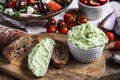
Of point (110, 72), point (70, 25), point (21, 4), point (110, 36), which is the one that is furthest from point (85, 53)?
point (21, 4)

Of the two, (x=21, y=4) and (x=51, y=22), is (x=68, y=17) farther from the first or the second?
(x=21, y=4)

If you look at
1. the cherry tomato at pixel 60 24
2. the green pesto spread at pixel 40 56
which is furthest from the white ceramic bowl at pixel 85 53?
the cherry tomato at pixel 60 24

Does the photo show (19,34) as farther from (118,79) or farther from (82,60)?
(118,79)

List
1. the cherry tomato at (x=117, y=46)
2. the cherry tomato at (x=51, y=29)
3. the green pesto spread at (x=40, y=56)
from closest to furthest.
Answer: the green pesto spread at (x=40, y=56), the cherry tomato at (x=117, y=46), the cherry tomato at (x=51, y=29)

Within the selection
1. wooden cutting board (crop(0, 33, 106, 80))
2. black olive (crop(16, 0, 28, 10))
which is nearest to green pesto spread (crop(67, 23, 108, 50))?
wooden cutting board (crop(0, 33, 106, 80))

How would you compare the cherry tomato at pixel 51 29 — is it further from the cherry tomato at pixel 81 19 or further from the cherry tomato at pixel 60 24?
the cherry tomato at pixel 81 19

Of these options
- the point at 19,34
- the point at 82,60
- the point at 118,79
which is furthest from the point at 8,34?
the point at 118,79

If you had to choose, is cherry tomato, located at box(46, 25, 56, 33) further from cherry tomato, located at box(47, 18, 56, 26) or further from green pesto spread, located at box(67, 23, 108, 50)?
green pesto spread, located at box(67, 23, 108, 50)
